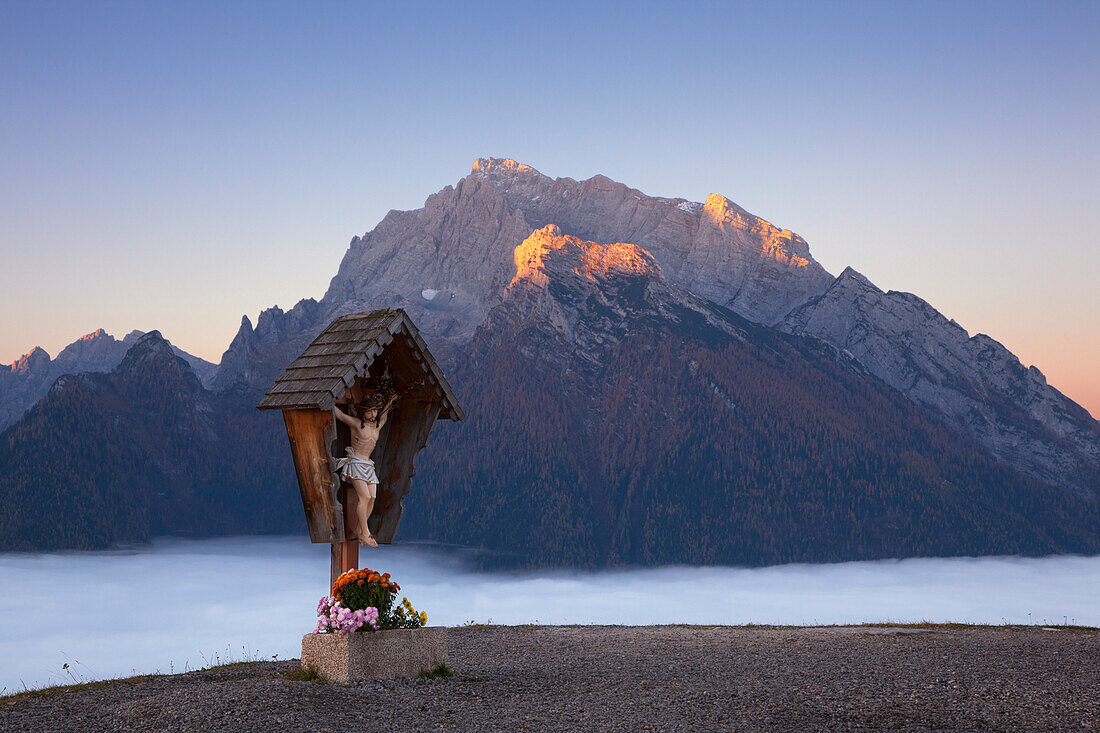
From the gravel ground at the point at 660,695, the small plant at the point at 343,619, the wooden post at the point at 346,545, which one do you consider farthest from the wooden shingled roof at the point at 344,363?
the gravel ground at the point at 660,695

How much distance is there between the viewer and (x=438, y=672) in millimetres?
22672

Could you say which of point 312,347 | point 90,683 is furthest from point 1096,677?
point 90,683

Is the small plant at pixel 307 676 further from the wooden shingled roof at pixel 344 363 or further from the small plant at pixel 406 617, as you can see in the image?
the wooden shingled roof at pixel 344 363

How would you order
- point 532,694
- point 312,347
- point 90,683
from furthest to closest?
point 312,347
point 90,683
point 532,694

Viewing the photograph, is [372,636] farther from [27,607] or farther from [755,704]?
[27,607]

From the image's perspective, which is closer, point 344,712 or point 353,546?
point 344,712

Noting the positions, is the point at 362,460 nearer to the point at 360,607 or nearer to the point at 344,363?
the point at 344,363

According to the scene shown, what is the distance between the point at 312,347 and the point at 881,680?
14.6 m

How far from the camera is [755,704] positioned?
1934cm

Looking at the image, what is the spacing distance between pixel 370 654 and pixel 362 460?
4.49 meters

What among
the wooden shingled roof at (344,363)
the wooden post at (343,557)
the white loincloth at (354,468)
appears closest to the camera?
the wooden shingled roof at (344,363)

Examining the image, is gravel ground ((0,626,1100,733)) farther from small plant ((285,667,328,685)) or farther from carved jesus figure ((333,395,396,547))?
carved jesus figure ((333,395,396,547))

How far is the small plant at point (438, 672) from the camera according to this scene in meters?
22.4

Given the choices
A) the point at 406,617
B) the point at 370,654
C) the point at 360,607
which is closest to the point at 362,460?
the point at 360,607
